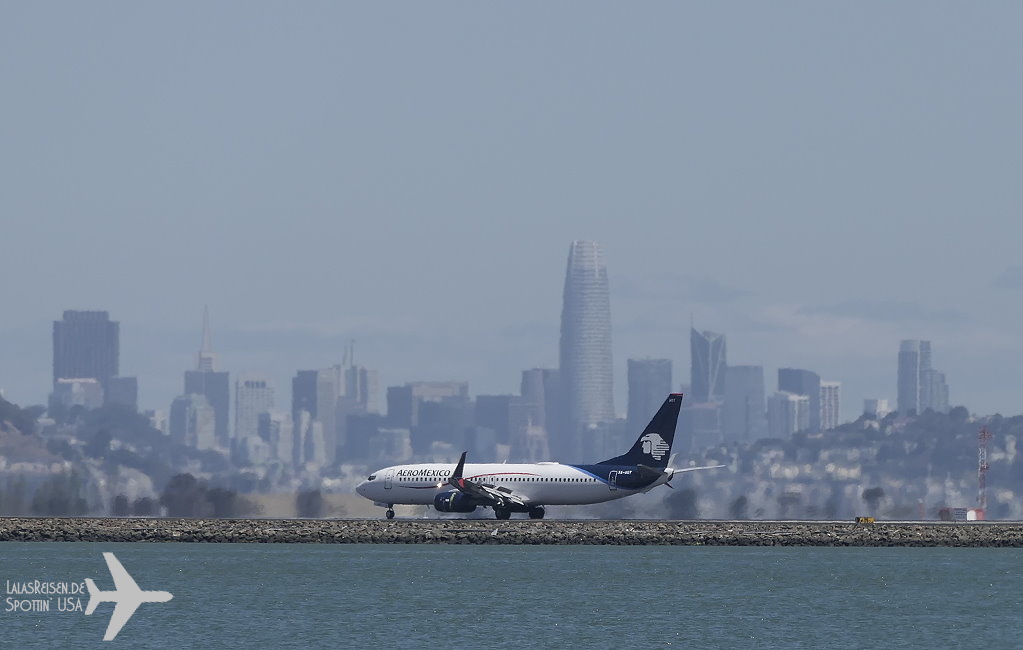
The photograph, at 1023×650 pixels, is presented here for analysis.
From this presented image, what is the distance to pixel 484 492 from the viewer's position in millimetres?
163000

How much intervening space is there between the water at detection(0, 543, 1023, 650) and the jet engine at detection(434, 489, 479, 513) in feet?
30.6

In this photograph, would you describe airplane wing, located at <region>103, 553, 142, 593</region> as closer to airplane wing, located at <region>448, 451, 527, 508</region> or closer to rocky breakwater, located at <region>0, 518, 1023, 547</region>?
rocky breakwater, located at <region>0, 518, 1023, 547</region>

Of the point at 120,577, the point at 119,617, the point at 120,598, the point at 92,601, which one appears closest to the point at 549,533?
the point at 92,601

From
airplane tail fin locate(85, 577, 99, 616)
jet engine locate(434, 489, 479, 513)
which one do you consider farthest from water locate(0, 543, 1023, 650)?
jet engine locate(434, 489, 479, 513)

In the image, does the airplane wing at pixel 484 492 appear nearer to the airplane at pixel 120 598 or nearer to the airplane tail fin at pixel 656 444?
the airplane tail fin at pixel 656 444

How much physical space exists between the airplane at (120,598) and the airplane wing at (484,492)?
46.9m

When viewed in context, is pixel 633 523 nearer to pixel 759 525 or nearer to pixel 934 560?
pixel 759 525

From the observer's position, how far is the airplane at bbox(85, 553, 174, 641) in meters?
97.5

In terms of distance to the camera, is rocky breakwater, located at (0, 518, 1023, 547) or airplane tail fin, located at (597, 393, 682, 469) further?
airplane tail fin, located at (597, 393, 682, 469)

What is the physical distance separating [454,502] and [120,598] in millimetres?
57534

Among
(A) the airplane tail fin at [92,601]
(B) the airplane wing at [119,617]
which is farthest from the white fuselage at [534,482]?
(B) the airplane wing at [119,617]

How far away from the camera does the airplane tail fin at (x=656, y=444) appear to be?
164000mm

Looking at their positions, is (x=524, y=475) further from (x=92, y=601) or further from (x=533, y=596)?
(x=92, y=601)

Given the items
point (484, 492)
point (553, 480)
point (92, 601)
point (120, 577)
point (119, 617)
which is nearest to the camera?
point (119, 617)
